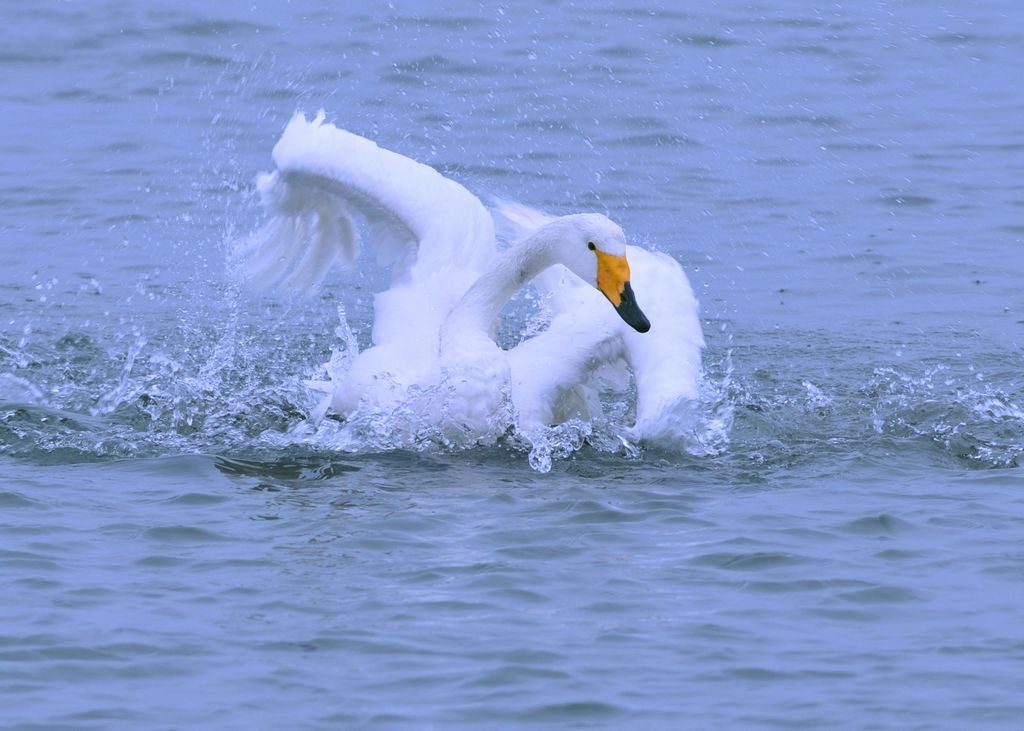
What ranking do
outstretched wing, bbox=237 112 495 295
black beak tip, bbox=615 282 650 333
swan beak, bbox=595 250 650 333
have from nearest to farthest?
black beak tip, bbox=615 282 650 333
swan beak, bbox=595 250 650 333
outstretched wing, bbox=237 112 495 295

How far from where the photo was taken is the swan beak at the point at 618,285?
8125mm

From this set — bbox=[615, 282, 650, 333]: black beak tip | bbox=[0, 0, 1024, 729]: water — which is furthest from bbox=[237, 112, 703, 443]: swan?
bbox=[0, 0, 1024, 729]: water

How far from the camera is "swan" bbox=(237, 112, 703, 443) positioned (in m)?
8.18

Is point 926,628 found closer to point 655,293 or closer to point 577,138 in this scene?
point 655,293

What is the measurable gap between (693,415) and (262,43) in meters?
10.6

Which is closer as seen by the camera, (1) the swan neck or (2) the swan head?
(2) the swan head

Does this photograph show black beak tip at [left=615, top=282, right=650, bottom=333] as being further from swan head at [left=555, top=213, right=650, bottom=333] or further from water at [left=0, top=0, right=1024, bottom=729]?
water at [left=0, top=0, right=1024, bottom=729]

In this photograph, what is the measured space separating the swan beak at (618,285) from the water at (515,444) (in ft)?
2.11

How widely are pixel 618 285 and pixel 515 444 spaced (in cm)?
82

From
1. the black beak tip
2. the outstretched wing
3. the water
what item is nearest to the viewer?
the water

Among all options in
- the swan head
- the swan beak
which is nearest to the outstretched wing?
the swan head

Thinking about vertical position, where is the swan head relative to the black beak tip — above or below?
above

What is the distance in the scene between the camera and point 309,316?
11.2 meters

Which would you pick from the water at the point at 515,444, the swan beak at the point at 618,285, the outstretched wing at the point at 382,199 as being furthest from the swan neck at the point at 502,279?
the water at the point at 515,444
